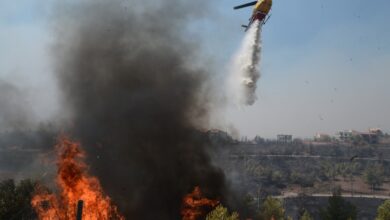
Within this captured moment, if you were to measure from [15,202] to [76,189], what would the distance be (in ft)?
54.1

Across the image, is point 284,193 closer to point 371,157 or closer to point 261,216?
point 261,216

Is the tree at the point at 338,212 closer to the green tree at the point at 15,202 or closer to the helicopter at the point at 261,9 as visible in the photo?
the helicopter at the point at 261,9

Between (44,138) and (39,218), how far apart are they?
193 ft

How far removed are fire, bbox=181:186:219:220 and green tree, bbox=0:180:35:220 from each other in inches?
927

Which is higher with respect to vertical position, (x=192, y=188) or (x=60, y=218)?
(x=192, y=188)

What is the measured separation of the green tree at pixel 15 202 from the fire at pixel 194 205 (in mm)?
23552

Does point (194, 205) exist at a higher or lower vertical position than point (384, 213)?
higher

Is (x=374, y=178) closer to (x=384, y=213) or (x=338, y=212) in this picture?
(x=338, y=212)

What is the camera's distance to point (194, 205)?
4703 cm

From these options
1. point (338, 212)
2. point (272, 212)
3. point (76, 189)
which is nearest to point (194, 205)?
point (76, 189)

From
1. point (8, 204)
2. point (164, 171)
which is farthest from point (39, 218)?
point (164, 171)

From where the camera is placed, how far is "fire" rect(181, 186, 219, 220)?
46.9 metres

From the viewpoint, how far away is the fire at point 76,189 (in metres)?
38.1

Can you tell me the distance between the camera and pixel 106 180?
4609 centimetres
